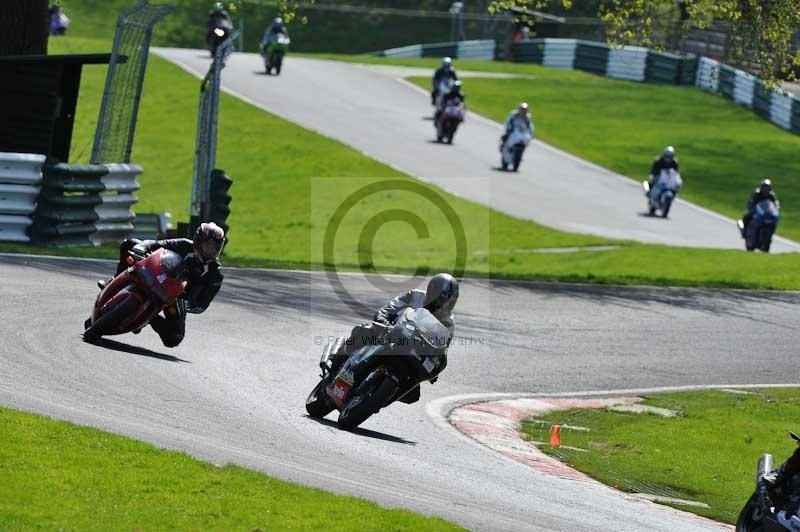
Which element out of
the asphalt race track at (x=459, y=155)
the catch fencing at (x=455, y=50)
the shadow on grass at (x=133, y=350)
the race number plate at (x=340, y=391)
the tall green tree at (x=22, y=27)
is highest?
the tall green tree at (x=22, y=27)

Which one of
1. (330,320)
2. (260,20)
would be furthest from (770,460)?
(260,20)

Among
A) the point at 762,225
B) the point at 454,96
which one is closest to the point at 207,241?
the point at 762,225

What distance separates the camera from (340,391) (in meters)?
11.7

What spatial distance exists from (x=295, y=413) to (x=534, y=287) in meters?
10.8

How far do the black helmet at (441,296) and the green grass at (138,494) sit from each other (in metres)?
2.88

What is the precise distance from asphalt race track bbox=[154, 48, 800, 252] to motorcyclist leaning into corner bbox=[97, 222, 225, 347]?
18.9 meters

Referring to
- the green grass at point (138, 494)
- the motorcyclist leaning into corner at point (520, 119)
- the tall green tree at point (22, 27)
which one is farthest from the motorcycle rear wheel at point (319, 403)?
the motorcyclist leaning into corner at point (520, 119)

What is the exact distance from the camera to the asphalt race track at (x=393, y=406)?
9953 millimetres

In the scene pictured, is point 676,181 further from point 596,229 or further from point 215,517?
point 215,517

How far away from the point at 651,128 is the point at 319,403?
3623 cm

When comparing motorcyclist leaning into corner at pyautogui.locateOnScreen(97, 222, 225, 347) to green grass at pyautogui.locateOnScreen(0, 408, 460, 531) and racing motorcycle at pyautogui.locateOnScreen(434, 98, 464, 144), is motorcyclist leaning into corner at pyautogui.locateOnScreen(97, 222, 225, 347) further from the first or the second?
racing motorcycle at pyautogui.locateOnScreen(434, 98, 464, 144)

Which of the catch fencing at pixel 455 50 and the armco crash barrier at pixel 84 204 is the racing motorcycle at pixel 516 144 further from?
the catch fencing at pixel 455 50

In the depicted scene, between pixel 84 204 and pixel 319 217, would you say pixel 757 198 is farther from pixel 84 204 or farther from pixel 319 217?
pixel 84 204

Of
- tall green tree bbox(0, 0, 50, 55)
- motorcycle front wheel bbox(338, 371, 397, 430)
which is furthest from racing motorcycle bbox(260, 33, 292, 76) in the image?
motorcycle front wheel bbox(338, 371, 397, 430)
